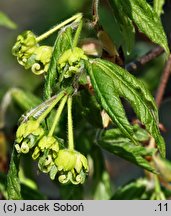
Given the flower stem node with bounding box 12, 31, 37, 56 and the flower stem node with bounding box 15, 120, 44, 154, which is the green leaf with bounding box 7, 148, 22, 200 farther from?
the flower stem node with bounding box 12, 31, 37, 56

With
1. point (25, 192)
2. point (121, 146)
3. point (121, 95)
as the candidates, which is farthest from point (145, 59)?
point (121, 95)

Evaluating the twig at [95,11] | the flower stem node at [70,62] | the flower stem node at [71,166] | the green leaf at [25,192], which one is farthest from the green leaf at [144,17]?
the green leaf at [25,192]

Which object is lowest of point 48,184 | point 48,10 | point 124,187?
point 48,184

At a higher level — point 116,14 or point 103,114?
point 116,14

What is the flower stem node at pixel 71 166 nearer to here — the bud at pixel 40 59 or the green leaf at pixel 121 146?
the bud at pixel 40 59

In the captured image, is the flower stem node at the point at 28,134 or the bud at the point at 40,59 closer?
the flower stem node at the point at 28,134

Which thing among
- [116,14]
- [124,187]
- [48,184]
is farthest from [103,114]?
[48,184]

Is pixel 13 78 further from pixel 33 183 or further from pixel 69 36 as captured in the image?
pixel 69 36
